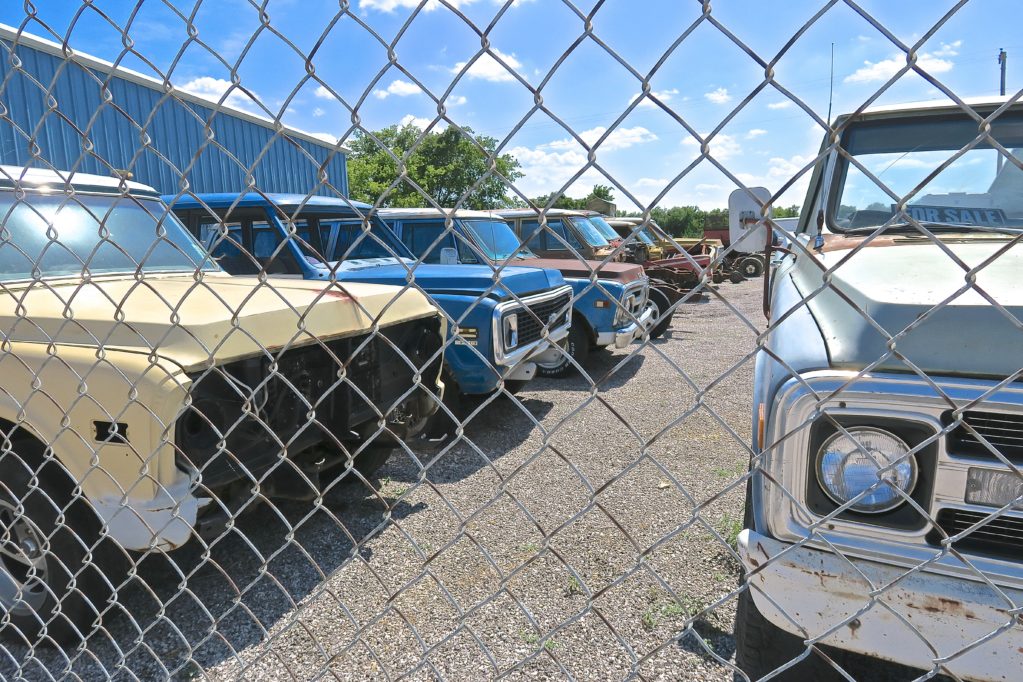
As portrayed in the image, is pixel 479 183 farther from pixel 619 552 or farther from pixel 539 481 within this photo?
pixel 539 481

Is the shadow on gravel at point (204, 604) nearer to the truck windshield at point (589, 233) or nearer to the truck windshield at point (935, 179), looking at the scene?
the truck windshield at point (935, 179)

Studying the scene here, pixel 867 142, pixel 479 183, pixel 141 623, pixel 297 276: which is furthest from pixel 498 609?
pixel 297 276

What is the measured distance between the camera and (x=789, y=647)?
1.78 meters

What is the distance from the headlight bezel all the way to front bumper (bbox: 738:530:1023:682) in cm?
11

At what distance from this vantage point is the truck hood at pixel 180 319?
2158 millimetres

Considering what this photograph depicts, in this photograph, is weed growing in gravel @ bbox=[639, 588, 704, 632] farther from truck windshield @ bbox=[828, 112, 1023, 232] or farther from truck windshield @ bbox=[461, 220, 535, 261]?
truck windshield @ bbox=[461, 220, 535, 261]

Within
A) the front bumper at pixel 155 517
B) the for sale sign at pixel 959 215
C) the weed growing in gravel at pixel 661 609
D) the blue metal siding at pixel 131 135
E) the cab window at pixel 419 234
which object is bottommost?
the weed growing in gravel at pixel 661 609

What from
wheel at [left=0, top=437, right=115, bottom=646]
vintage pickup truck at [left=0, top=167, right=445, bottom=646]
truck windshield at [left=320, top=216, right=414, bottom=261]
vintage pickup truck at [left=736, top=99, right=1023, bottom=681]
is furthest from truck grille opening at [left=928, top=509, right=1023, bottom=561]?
truck windshield at [left=320, top=216, right=414, bottom=261]

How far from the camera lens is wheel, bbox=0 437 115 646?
2.37 metres

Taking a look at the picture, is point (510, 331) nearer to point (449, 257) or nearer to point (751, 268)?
point (449, 257)

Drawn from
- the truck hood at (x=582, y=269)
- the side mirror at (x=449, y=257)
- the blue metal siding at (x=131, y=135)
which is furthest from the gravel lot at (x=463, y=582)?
the blue metal siding at (x=131, y=135)

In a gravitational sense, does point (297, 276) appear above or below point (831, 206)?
below

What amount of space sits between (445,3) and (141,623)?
2.75 m

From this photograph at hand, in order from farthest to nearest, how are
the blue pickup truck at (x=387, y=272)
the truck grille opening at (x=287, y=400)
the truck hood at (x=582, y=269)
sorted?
the truck hood at (x=582, y=269)
the blue pickup truck at (x=387, y=272)
the truck grille opening at (x=287, y=400)
